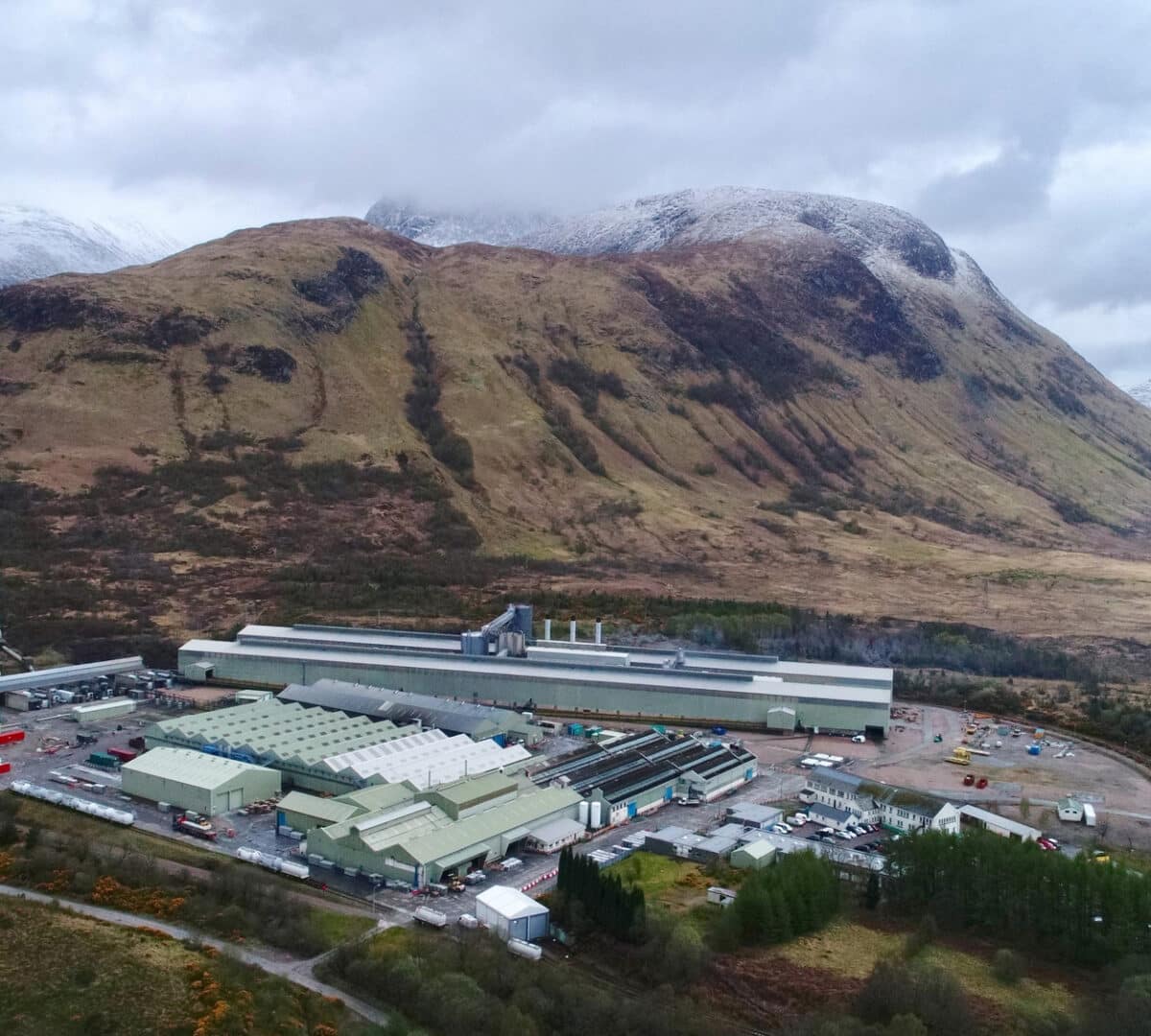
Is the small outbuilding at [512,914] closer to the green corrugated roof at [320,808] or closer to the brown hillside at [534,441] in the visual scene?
the green corrugated roof at [320,808]

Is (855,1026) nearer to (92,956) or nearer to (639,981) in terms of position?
(639,981)

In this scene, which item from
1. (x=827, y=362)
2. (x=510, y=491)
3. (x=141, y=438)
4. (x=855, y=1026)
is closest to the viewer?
(x=855, y=1026)

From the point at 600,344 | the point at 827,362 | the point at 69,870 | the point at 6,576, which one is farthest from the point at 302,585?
the point at 827,362

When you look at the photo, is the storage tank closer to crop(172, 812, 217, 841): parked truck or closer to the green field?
the green field

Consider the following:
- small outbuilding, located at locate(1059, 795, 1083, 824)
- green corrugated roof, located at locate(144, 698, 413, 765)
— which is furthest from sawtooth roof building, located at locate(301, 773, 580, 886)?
small outbuilding, located at locate(1059, 795, 1083, 824)

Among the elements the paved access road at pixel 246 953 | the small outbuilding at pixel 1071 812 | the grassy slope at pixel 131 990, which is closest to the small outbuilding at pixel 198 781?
the paved access road at pixel 246 953

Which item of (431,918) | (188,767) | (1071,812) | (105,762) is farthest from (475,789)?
(1071,812)
